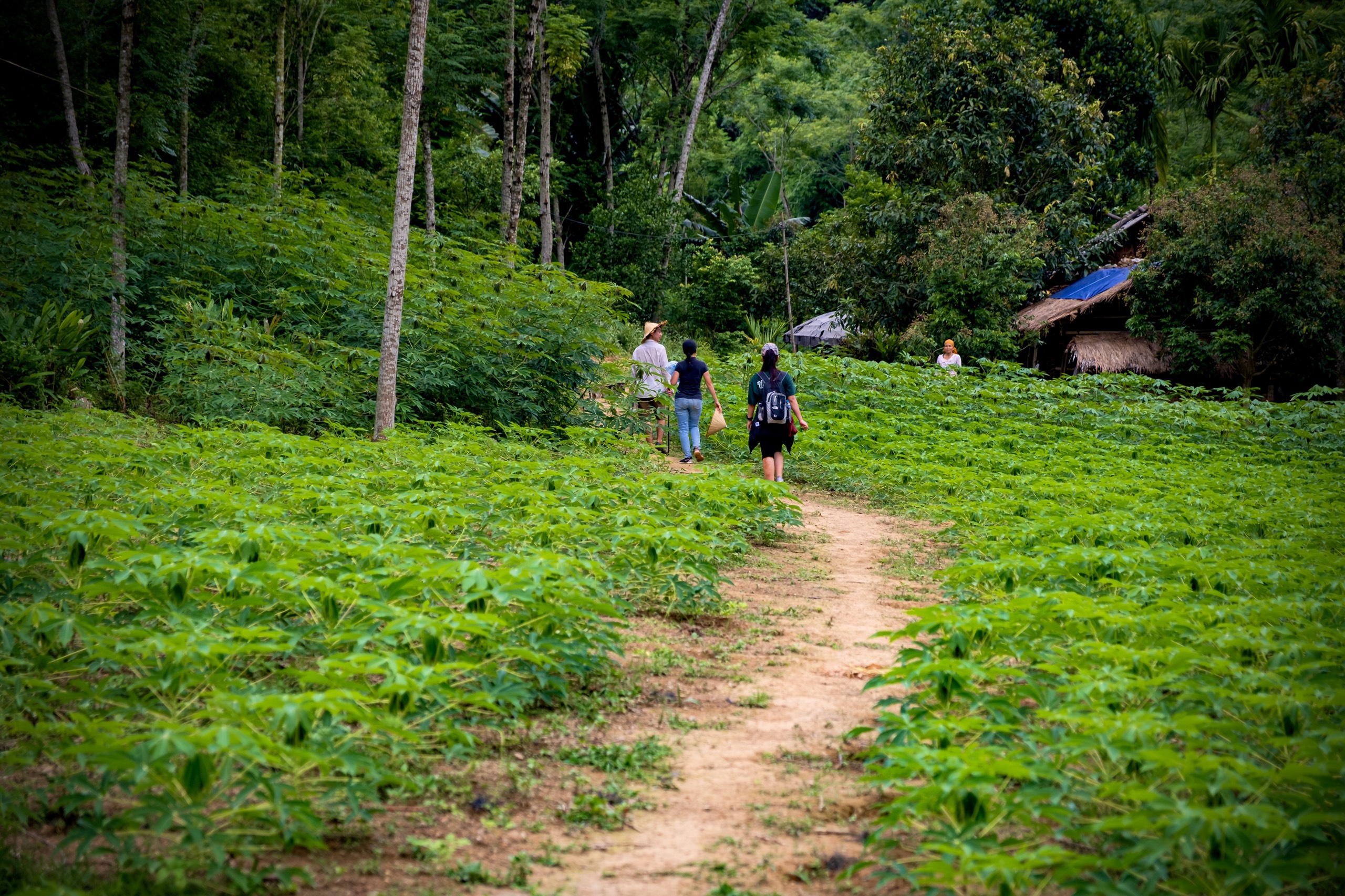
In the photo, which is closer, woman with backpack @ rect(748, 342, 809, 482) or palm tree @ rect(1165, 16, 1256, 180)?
woman with backpack @ rect(748, 342, 809, 482)

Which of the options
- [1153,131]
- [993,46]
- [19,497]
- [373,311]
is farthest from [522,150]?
[1153,131]

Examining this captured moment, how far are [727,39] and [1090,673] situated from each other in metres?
30.0

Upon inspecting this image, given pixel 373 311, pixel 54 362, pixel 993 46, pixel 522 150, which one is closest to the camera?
pixel 54 362

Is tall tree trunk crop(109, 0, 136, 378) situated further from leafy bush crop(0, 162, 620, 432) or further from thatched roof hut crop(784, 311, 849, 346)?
thatched roof hut crop(784, 311, 849, 346)

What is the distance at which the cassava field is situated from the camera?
2.87 meters

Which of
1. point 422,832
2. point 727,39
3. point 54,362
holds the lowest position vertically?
point 422,832

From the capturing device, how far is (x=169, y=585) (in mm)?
A: 4207

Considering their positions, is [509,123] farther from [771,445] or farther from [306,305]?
[771,445]

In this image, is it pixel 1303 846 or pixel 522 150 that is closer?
pixel 1303 846

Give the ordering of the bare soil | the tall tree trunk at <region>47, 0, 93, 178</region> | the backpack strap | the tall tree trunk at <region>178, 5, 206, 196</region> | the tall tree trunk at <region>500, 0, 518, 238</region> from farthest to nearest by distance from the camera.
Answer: the tall tree trunk at <region>178, 5, 206, 196</region> → the tall tree trunk at <region>500, 0, 518, 238</region> → the tall tree trunk at <region>47, 0, 93, 178</region> → the backpack strap → the bare soil

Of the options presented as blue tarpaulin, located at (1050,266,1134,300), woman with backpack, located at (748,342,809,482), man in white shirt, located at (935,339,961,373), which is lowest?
woman with backpack, located at (748,342,809,482)

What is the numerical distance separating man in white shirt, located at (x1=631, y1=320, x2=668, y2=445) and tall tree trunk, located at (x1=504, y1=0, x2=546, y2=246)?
414 cm

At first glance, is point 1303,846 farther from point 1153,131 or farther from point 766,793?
point 1153,131

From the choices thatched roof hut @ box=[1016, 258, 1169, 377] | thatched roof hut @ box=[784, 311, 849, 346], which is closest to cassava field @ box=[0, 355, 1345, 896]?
thatched roof hut @ box=[1016, 258, 1169, 377]
